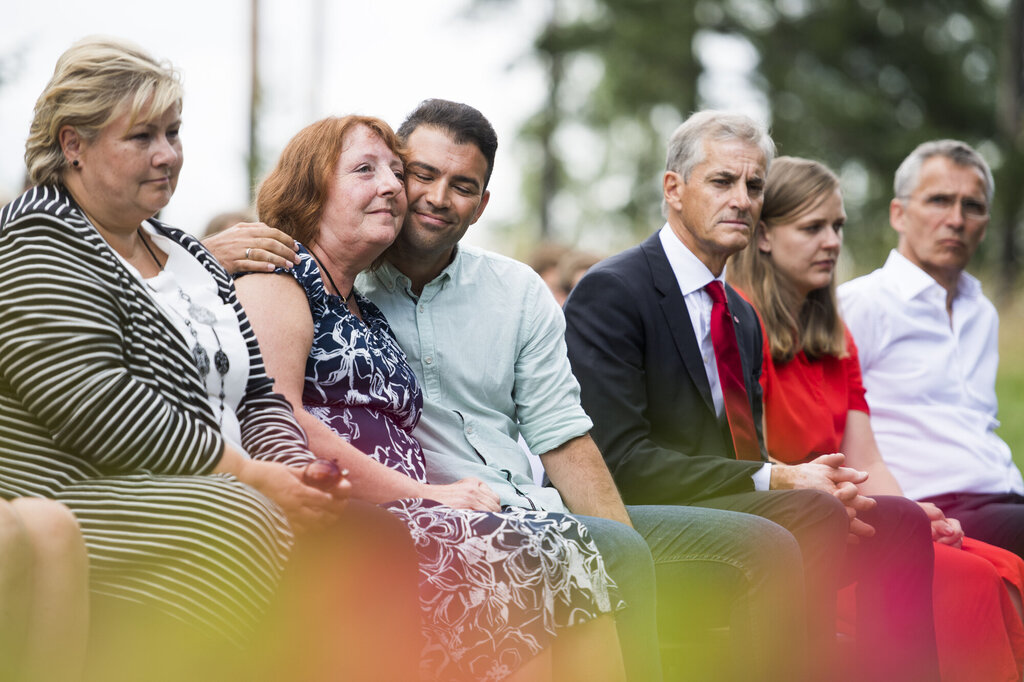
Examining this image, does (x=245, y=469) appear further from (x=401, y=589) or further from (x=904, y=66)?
(x=904, y=66)

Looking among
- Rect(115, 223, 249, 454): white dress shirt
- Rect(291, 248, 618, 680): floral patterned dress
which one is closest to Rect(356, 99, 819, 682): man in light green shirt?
Rect(291, 248, 618, 680): floral patterned dress

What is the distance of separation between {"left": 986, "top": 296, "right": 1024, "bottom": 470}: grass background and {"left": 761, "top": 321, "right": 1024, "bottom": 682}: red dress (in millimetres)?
5006

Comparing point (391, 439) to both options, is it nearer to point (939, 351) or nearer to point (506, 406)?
point (506, 406)

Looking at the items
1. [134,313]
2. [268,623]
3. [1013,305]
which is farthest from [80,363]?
[1013,305]

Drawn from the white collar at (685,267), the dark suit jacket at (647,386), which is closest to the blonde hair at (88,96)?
the dark suit jacket at (647,386)

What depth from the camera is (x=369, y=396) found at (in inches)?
111

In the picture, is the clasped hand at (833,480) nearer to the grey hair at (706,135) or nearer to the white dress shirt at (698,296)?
the white dress shirt at (698,296)

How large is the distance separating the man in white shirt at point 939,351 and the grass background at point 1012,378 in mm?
4300

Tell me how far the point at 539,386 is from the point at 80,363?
1.48 meters

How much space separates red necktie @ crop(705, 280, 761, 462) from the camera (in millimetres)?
3699

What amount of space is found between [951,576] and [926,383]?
929 millimetres

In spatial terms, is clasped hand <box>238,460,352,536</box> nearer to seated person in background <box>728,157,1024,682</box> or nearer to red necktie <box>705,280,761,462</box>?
red necktie <box>705,280,761,462</box>

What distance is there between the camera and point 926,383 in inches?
183

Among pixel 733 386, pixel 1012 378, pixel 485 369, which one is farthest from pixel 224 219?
pixel 1012 378
